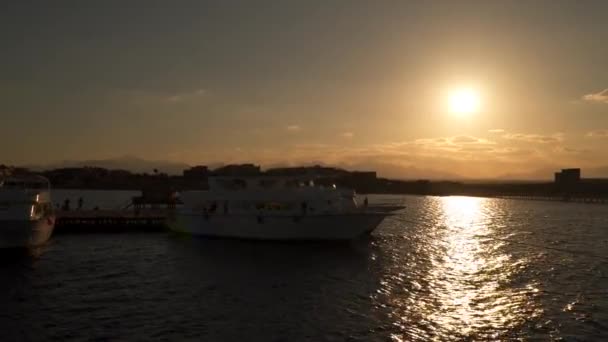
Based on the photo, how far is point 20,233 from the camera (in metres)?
39.1

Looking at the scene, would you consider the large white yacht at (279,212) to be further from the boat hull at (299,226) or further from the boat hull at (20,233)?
the boat hull at (20,233)

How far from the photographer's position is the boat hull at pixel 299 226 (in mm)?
46656

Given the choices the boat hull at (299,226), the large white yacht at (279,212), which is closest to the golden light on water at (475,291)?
the boat hull at (299,226)

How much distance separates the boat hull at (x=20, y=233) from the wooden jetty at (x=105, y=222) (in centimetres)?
1507

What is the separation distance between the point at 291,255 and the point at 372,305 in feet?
55.6

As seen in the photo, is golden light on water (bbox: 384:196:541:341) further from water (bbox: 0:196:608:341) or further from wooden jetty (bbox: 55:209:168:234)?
wooden jetty (bbox: 55:209:168:234)

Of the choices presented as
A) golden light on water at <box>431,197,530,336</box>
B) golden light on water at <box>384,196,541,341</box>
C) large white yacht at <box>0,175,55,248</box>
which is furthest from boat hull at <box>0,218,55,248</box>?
golden light on water at <box>431,197,530,336</box>

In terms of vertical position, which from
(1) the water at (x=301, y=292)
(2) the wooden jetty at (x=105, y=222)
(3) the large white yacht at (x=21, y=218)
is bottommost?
(1) the water at (x=301, y=292)

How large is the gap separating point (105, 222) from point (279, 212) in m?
25.8

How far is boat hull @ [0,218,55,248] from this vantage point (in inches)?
→ 1502

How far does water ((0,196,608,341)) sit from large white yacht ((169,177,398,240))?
163 centimetres

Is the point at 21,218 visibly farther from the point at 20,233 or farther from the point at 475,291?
the point at 475,291

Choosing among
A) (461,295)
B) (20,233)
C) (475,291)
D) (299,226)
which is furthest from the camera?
(299,226)

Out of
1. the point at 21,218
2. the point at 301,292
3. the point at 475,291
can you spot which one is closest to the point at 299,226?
the point at 301,292
